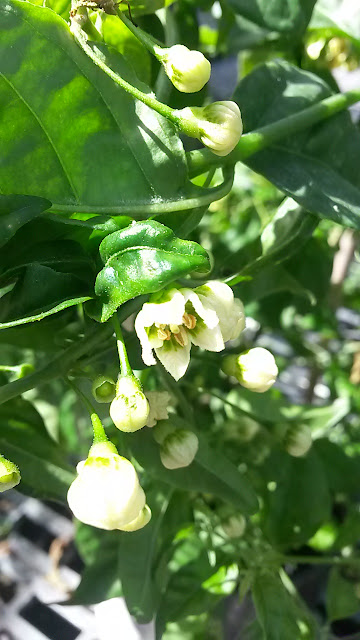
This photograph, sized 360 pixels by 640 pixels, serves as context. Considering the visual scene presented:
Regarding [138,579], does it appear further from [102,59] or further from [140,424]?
[102,59]

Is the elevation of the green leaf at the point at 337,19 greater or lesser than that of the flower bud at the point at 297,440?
greater

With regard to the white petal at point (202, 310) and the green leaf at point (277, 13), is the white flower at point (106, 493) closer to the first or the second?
the white petal at point (202, 310)

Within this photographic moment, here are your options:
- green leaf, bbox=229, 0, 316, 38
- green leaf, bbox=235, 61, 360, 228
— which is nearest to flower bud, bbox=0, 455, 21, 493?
green leaf, bbox=235, 61, 360, 228

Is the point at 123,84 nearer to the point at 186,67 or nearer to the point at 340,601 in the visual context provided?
the point at 186,67

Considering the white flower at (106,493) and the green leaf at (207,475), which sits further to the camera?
the green leaf at (207,475)

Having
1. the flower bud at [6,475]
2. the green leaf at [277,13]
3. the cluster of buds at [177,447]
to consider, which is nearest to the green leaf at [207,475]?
the cluster of buds at [177,447]

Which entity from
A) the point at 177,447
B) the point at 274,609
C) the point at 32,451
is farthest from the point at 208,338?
the point at 274,609
